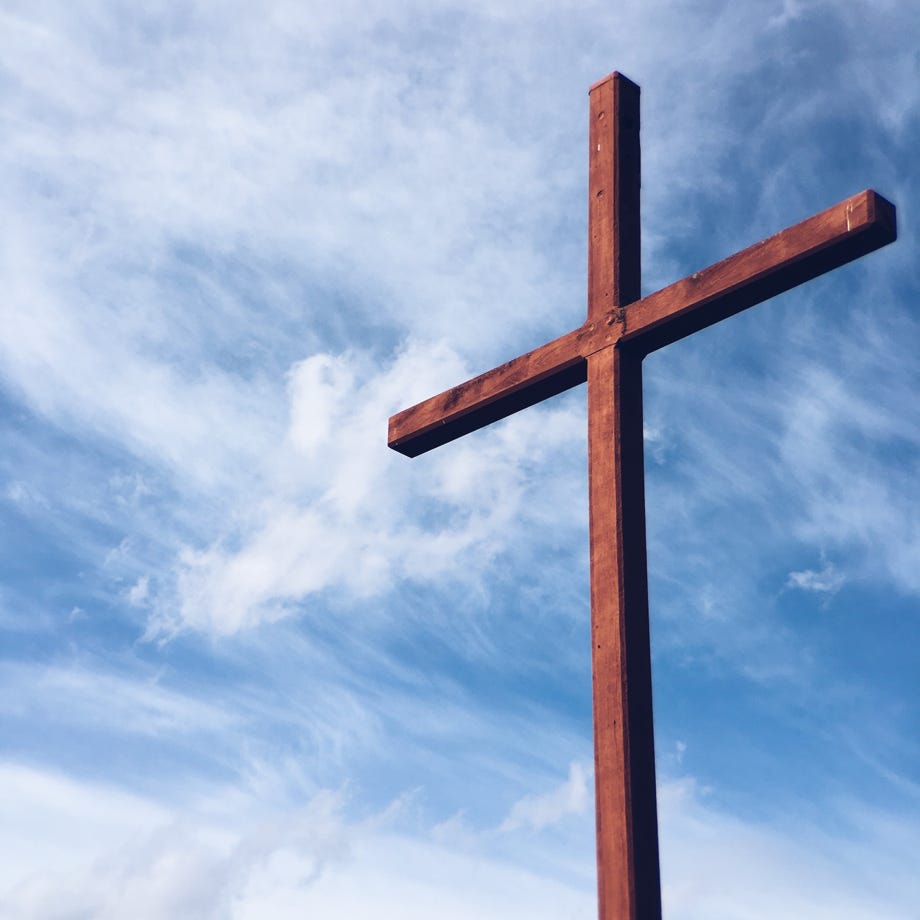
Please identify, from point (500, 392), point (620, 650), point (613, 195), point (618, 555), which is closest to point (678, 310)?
point (613, 195)

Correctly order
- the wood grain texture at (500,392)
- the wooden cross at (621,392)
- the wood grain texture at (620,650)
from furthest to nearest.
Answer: the wood grain texture at (500,392) < the wooden cross at (621,392) < the wood grain texture at (620,650)

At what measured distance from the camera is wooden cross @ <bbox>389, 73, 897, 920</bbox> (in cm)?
434

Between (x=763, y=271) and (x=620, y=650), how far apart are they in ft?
5.41

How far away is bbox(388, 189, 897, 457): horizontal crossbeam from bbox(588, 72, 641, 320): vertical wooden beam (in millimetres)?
184

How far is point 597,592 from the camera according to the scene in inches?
187

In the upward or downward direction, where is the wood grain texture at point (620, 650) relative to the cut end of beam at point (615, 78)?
downward

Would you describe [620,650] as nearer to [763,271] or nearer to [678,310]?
[678,310]

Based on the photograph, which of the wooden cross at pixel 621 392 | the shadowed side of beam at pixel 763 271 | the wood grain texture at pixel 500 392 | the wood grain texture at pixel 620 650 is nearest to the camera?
the wood grain texture at pixel 620 650

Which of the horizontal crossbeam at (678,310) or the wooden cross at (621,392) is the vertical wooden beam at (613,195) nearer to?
the wooden cross at (621,392)

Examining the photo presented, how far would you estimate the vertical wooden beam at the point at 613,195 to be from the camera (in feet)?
18.1

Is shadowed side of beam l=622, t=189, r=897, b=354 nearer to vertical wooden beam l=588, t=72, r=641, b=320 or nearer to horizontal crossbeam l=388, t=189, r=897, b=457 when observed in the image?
horizontal crossbeam l=388, t=189, r=897, b=457

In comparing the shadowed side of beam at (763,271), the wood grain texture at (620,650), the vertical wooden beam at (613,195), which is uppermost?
the vertical wooden beam at (613,195)

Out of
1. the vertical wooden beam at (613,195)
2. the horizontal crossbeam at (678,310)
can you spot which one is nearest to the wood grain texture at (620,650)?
the horizontal crossbeam at (678,310)

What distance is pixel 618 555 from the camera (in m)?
4.73
